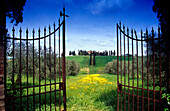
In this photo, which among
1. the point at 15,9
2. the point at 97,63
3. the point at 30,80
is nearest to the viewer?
the point at 15,9

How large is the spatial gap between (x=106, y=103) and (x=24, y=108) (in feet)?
13.4

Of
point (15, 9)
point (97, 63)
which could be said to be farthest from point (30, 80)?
point (97, 63)

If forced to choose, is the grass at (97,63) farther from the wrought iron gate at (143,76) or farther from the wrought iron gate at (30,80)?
the wrought iron gate at (143,76)

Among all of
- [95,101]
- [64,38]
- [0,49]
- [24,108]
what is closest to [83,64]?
[95,101]

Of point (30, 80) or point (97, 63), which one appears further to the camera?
point (97, 63)

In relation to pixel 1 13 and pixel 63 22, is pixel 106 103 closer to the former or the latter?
pixel 63 22

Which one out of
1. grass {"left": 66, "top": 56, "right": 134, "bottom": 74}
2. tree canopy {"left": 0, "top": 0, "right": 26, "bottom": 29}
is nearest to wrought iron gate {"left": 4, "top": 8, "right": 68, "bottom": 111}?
tree canopy {"left": 0, "top": 0, "right": 26, "bottom": 29}

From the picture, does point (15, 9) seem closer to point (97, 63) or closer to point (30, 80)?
point (30, 80)

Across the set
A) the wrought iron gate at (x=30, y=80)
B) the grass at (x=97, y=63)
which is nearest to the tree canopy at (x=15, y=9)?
the wrought iron gate at (x=30, y=80)

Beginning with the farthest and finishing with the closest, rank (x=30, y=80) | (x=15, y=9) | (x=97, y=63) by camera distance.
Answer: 1. (x=97, y=63)
2. (x=30, y=80)
3. (x=15, y=9)

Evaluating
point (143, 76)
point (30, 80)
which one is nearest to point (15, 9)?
point (143, 76)

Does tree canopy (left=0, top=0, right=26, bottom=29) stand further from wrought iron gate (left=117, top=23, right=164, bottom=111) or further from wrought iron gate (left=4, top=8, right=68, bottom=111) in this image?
wrought iron gate (left=117, top=23, right=164, bottom=111)

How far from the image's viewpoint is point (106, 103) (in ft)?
23.9

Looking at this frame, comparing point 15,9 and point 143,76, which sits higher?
point 15,9
